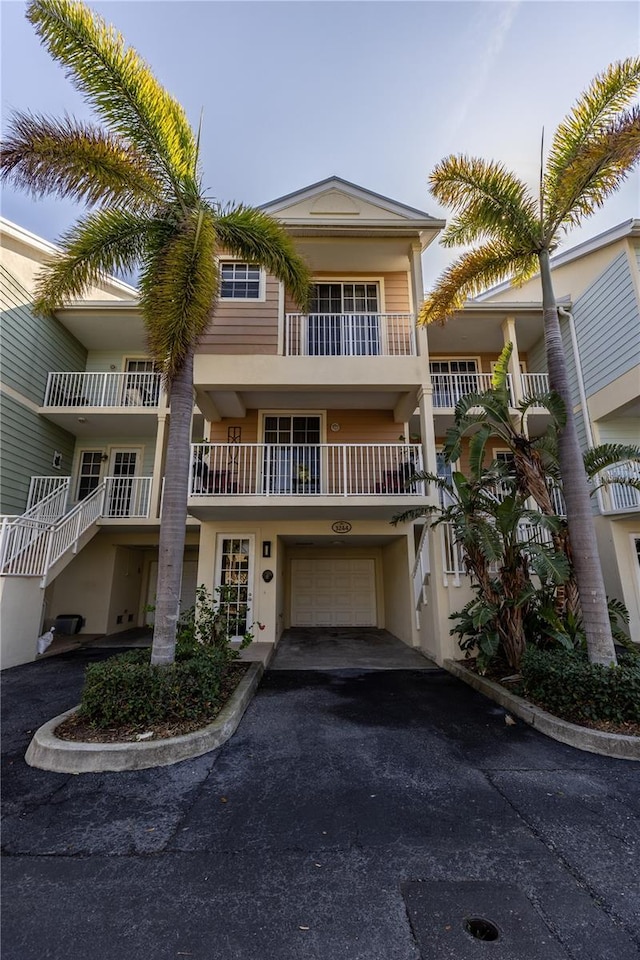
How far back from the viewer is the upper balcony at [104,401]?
11617mm

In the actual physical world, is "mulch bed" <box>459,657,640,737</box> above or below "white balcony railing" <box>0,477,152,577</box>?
below

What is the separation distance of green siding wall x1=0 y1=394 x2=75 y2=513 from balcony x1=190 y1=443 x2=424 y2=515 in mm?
5296

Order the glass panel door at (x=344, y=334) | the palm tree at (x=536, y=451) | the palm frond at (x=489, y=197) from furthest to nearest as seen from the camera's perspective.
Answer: the glass panel door at (x=344, y=334) < the palm frond at (x=489, y=197) < the palm tree at (x=536, y=451)


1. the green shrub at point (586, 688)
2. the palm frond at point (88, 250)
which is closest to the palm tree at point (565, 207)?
the green shrub at point (586, 688)

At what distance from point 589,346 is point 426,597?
8800mm

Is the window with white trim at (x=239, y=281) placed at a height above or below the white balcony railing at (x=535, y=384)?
above

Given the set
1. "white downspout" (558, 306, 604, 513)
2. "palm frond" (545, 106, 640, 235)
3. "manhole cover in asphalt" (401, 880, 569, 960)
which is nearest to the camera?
"manhole cover in asphalt" (401, 880, 569, 960)

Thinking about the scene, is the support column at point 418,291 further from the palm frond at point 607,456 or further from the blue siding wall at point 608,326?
the blue siding wall at point 608,326

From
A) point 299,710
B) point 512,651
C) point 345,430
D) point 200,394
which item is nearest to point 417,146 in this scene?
point 345,430

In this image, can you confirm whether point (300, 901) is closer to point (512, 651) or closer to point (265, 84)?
point (512, 651)

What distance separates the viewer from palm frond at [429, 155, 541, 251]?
21.6 ft

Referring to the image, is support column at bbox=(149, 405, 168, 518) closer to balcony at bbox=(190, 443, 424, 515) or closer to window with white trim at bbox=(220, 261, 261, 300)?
balcony at bbox=(190, 443, 424, 515)

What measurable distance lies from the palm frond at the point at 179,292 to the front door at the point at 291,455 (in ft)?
11.7

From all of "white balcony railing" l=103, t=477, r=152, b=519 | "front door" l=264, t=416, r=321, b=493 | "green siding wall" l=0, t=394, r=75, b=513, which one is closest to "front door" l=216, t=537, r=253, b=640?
"front door" l=264, t=416, r=321, b=493
